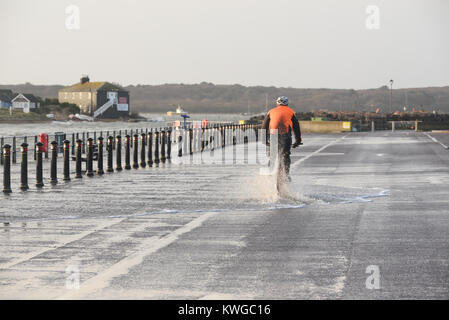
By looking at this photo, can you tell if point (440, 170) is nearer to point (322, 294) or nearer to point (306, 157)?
point (306, 157)

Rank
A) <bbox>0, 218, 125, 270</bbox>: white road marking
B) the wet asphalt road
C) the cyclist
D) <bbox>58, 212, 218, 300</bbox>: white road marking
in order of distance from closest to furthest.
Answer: <bbox>58, 212, 218, 300</bbox>: white road marking < the wet asphalt road < <bbox>0, 218, 125, 270</bbox>: white road marking < the cyclist

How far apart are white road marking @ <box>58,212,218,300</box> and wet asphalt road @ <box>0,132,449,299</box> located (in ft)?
0.04

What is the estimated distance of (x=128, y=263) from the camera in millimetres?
9734

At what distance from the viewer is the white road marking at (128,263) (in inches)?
323

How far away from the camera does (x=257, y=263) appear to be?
9672 mm

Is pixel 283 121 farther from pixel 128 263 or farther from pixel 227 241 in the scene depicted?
pixel 128 263

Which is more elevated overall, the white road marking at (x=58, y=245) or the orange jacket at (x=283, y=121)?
the orange jacket at (x=283, y=121)

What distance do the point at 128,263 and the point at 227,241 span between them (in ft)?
6.82

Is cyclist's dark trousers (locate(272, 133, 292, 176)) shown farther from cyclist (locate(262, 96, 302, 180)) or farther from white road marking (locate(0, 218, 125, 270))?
white road marking (locate(0, 218, 125, 270))

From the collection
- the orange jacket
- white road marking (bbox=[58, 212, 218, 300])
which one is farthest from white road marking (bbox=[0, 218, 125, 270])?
the orange jacket

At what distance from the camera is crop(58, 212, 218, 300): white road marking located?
820cm

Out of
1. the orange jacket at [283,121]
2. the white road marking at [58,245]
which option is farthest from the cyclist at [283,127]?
the white road marking at [58,245]

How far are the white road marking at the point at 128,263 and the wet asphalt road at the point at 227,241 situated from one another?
1cm

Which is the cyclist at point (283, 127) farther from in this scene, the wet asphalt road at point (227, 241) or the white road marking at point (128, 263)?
the white road marking at point (128, 263)
